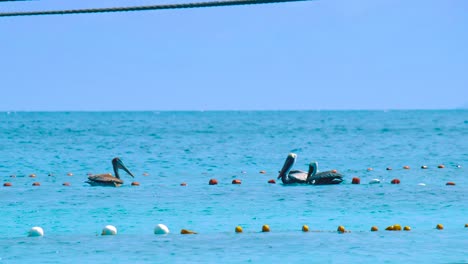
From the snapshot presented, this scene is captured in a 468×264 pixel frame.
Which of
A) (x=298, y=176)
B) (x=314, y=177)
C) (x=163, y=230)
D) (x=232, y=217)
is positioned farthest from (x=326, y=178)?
(x=163, y=230)

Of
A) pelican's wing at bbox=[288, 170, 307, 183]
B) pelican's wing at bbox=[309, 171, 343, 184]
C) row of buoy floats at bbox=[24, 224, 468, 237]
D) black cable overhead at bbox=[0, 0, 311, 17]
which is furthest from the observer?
pelican's wing at bbox=[288, 170, 307, 183]

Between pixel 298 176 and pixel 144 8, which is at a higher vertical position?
pixel 144 8

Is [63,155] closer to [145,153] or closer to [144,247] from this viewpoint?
[145,153]

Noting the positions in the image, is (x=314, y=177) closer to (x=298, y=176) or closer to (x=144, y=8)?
(x=298, y=176)

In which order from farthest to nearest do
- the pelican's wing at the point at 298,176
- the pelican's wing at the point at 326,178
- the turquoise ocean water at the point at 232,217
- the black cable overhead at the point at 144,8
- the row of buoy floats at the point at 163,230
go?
the pelican's wing at the point at 298,176 → the pelican's wing at the point at 326,178 → the row of buoy floats at the point at 163,230 → the turquoise ocean water at the point at 232,217 → the black cable overhead at the point at 144,8

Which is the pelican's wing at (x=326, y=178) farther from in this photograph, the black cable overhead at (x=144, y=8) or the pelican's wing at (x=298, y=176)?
the black cable overhead at (x=144, y=8)

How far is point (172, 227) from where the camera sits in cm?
1803

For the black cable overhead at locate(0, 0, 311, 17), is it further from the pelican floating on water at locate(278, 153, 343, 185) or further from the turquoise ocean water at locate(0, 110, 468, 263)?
the pelican floating on water at locate(278, 153, 343, 185)

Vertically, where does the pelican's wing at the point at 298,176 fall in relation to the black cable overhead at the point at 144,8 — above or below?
below

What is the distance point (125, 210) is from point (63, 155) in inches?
1261

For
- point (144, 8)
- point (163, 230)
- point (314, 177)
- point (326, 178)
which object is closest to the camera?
point (144, 8)

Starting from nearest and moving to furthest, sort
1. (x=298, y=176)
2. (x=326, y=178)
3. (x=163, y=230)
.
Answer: (x=163, y=230) → (x=326, y=178) → (x=298, y=176)

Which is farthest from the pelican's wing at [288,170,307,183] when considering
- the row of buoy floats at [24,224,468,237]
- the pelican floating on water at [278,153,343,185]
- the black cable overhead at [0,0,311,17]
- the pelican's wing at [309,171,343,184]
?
the black cable overhead at [0,0,311,17]

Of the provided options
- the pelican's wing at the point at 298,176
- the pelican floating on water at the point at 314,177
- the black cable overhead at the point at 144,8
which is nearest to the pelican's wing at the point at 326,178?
the pelican floating on water at the point at 314,177
